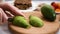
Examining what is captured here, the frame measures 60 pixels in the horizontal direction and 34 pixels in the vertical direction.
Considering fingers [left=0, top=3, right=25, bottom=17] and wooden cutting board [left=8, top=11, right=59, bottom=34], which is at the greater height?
fingers [left=0, top=3, right=25, bottom=17]

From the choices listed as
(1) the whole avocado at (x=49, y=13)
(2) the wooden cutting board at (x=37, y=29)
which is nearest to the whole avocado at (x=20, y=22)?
(2) the wooden cutting board at (x=37, y=29)

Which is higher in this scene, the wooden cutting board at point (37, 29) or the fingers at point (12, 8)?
the fingers at point (12, 8)

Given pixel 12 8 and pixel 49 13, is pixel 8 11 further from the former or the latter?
pixel 49 13

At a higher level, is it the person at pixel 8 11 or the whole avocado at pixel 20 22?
the person at pixel 8 11

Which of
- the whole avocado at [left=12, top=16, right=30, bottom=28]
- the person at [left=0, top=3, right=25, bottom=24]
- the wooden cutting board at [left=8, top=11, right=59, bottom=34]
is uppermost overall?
the person at [left=0, top=3, right=25, bottom=24]

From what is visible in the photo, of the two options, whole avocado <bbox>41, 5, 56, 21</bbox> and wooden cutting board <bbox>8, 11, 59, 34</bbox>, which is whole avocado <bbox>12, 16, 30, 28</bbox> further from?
whole avocado <bbox>41, 5, 56, 21</bbox>

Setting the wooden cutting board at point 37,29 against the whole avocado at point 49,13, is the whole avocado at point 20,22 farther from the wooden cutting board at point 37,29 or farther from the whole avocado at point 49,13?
the whole avocado at point 49,13

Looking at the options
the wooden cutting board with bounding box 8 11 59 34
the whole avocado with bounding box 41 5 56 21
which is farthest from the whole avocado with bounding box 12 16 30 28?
the whole avocado with bounding box 41 5 56 21

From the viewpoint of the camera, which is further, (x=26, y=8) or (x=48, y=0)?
(x=48, y=0)

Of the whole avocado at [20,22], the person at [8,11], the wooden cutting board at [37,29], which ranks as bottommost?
the wooden cutting board at [37,29]

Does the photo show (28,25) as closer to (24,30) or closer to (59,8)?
(24,30)

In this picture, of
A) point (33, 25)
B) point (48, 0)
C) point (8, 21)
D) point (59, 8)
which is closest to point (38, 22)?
point (33, 25)
